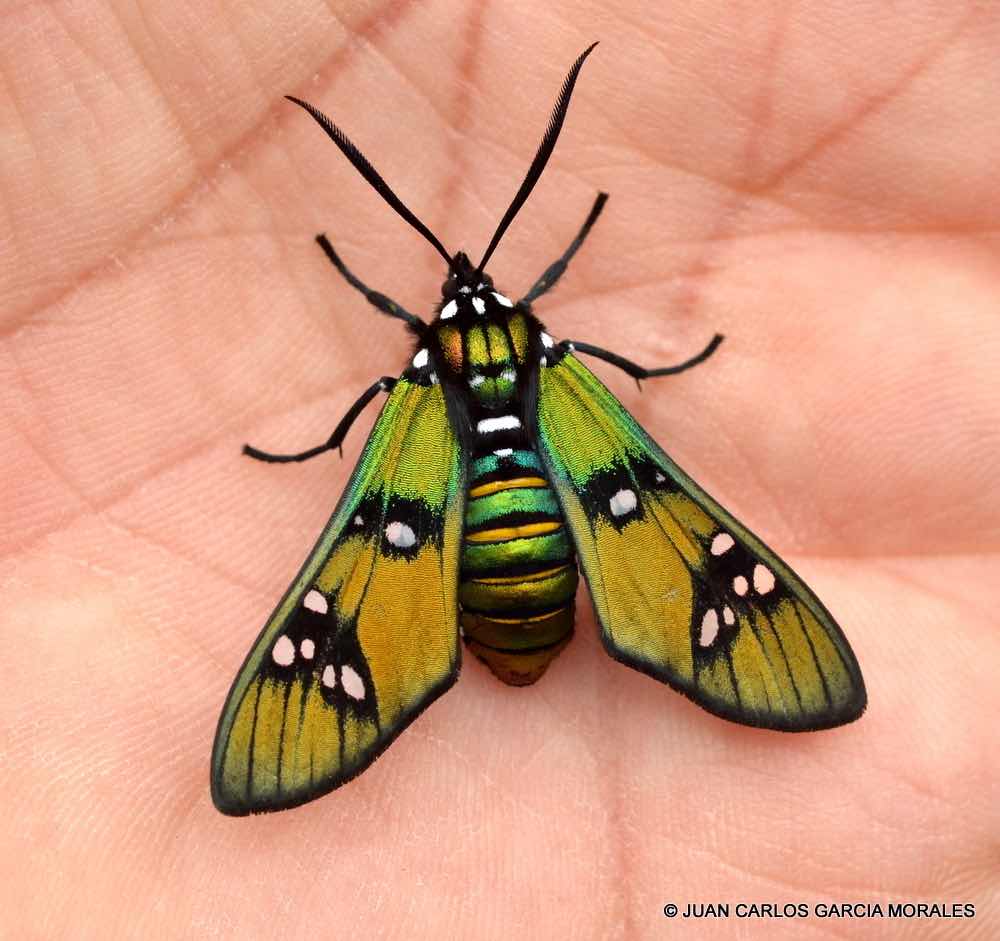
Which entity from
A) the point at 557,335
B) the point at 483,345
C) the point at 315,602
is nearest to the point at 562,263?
the point at 557,335

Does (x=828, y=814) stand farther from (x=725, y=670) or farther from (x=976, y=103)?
(x=976, y=103)

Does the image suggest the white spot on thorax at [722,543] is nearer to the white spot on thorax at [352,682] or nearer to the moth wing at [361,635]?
the moth wing at [361,635]

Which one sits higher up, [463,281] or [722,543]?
[463,281]

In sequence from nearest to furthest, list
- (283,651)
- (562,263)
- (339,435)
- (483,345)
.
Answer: (283,651) → (483,345) → (339,435) → (562,263)

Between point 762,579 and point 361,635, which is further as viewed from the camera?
point 762,579

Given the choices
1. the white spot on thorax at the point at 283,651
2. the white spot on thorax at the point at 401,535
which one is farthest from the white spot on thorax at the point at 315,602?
the white spot on thorax at the point at 401,535

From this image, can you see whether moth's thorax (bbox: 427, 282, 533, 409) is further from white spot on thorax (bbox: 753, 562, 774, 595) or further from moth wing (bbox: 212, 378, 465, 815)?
white spot on thorax (bbox: 753, 562, 774, 595)

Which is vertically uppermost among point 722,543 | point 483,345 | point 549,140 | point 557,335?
point 549,140

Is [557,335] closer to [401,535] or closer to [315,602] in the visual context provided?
[401,535]

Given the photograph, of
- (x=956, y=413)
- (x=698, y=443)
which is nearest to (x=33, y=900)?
(x=698, y=443)
